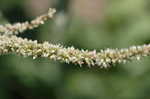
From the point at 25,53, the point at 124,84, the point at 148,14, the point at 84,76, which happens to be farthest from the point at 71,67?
the point at 25,53

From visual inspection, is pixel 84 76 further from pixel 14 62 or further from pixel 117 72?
pixel 14 62

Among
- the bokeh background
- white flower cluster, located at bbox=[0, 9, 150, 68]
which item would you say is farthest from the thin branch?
the bokeh background

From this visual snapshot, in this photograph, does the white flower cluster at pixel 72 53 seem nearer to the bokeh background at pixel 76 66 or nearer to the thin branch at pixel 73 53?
the thin branch at pixel 73 53

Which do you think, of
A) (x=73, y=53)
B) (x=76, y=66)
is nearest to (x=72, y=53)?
(x=73, y=53)

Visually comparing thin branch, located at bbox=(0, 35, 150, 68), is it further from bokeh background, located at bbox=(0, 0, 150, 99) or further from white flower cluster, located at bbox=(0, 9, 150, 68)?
bokeh background, located at bbox=(0, 0, 150, 99)

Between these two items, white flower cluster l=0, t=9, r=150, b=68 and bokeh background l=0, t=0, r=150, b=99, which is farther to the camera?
bokeh background l=0, t=0, r=150, b=99

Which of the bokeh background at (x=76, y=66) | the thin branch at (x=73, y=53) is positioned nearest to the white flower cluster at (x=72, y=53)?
the thin branch at (x=73, y=53)
